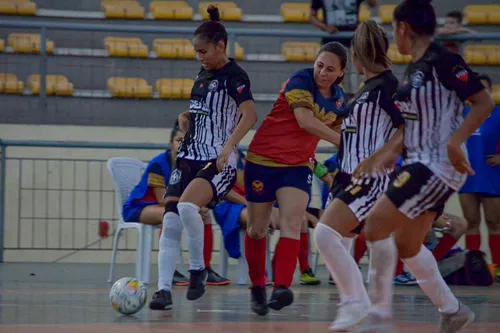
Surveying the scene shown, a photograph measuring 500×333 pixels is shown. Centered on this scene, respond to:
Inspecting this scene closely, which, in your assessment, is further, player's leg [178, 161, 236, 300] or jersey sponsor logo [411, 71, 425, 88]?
player's leg [178, 161, 236, 300]

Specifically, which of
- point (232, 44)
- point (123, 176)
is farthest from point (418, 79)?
point (232, 44)

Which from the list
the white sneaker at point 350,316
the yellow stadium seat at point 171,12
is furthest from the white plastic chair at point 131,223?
the yellow stadium seat at point 171,12

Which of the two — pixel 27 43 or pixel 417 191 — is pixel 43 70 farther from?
pixel 417 191

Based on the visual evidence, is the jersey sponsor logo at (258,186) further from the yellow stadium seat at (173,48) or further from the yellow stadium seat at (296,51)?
the yellow stadium seat at (173,48)

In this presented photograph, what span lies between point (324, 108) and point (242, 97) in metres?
0.57

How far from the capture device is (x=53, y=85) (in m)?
12.6

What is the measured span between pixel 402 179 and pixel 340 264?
0.70m

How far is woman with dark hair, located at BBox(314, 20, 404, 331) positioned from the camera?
5.18 m

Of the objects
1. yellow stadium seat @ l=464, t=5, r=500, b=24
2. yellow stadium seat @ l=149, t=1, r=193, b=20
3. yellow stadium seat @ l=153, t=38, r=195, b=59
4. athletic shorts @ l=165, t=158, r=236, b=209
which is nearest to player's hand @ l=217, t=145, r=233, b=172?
athletic shorts @ l=165, t=158, r=236, b=209

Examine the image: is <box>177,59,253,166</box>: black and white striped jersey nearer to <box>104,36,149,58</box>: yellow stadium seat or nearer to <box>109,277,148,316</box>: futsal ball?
<box>109,277,148,316</box>: futsal ball

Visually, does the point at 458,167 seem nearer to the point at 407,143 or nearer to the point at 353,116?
the point at 407,143

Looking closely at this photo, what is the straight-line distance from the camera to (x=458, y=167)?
4.59 m

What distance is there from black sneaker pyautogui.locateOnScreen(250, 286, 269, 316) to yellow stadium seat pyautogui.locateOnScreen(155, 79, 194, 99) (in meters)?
6.69

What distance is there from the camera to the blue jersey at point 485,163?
9719 mm
